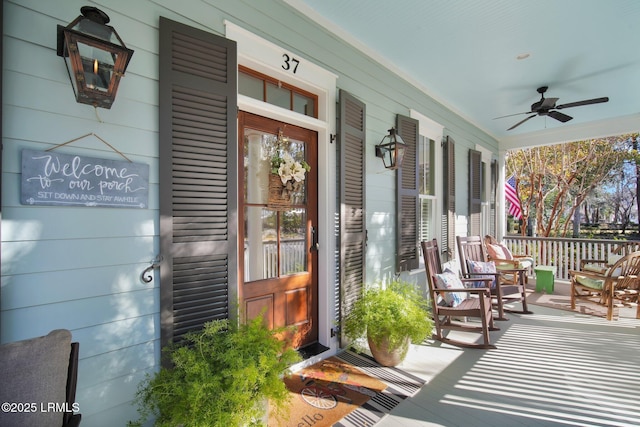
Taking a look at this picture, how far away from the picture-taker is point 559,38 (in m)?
3.00

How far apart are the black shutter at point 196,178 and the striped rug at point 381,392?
1087 mm

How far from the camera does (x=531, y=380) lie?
2525 millimetres

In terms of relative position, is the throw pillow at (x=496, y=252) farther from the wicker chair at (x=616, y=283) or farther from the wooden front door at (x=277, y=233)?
the wooden front door at (x=277, y=233)

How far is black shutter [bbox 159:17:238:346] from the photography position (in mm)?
1805

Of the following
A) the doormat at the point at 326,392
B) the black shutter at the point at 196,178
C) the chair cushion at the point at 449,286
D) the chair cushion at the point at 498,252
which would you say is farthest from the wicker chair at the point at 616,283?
the black shutter at the point at 196,178

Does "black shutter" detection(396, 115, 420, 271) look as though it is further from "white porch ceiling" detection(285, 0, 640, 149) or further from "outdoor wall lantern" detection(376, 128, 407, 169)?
"white porch ceiling" detection(285, 0, 640, 149)

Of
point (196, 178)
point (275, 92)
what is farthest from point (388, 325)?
point (275, 92)

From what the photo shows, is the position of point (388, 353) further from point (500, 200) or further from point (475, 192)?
point (500, 200)

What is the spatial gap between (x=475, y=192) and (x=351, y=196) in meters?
3.73

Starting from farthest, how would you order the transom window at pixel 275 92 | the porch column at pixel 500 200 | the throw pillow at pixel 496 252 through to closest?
1. the porch column at pixel 500 200
2. the throw pillow at pixel 496 252
3. the transom window at pixel 275 92

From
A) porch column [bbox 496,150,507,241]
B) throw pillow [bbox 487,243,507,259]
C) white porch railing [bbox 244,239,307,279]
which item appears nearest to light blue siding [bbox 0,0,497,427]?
white porch railing [bbox 244,239,307,279]

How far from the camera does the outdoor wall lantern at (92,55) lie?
4.36ft

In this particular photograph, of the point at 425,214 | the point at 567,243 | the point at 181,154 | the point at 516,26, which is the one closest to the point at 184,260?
the point at 181,154

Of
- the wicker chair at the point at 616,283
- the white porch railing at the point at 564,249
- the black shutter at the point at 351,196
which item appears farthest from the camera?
the white porch railing at the point at 564,249
